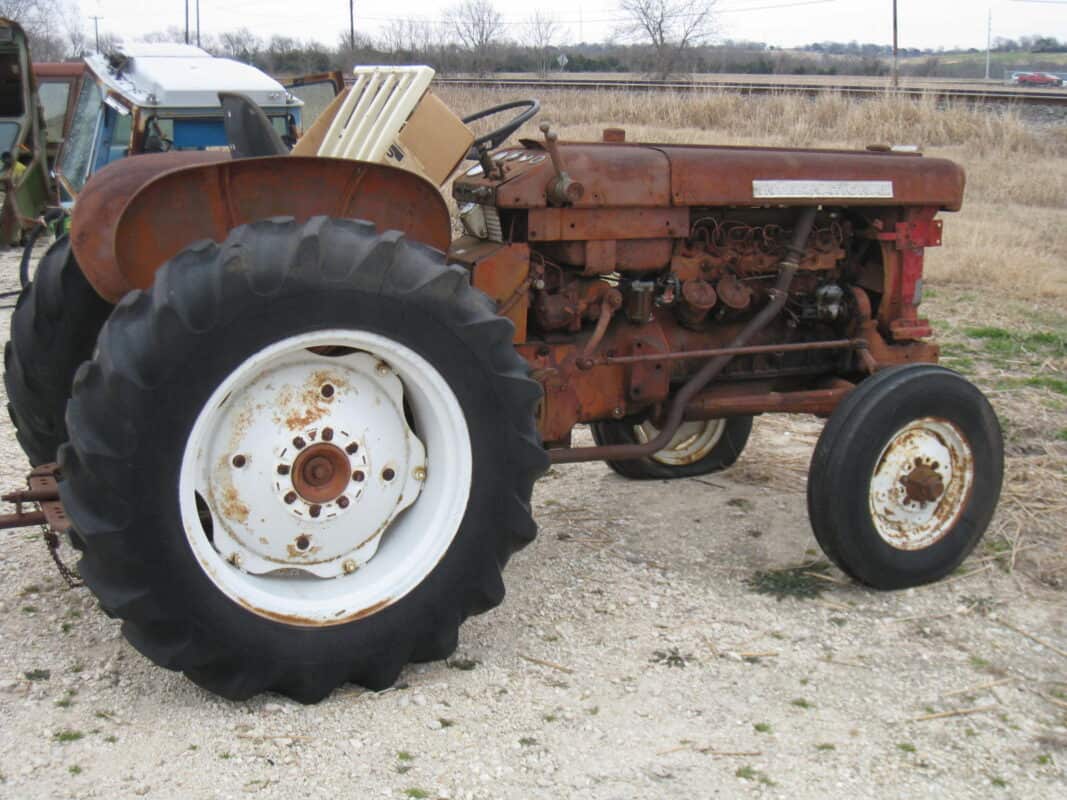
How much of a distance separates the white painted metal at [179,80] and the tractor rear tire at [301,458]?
652 cm

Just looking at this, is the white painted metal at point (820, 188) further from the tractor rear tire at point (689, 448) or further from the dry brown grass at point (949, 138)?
the dry brown grass at point (949, 138)

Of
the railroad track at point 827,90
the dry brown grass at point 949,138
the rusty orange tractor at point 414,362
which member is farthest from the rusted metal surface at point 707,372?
the railroad track at point 827,90

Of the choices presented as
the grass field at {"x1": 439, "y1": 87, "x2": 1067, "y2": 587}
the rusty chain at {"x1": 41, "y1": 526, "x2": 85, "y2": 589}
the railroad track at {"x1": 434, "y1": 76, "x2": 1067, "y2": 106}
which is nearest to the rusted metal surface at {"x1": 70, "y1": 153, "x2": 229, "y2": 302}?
the rusty chain at {"x1": 41, "y1": 526, "x2": 85, "y2": 589}

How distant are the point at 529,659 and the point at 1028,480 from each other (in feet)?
8.81

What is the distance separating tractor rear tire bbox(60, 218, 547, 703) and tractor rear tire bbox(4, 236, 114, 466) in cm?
96

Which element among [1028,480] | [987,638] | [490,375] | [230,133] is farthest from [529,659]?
[1028,480]

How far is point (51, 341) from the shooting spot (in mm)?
3775

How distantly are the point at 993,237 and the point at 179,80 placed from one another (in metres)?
7.54

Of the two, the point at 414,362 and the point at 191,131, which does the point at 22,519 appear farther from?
the point at 191,131

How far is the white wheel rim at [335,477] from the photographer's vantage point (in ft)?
9.95

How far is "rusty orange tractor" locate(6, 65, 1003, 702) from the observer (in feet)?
9.22

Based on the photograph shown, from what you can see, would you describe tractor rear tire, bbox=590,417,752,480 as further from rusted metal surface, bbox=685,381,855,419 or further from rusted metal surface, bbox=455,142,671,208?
rusted metal surface, bbox=455,142,671,208

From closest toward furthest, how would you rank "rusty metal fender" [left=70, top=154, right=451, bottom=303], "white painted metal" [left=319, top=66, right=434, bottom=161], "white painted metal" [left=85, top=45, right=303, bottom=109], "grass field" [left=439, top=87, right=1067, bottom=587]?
"rusty metal fender" [left=70, top=154, right=451, bottom=303]
"white painted metal" [left=319, top=66, right=434, bottom=161]
"grass field" [left=439, top=87, right=1067, bottom=587]
"white painted metal" [left=85, top=45, right=303, bottom=109]

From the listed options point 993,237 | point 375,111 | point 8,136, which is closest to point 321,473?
point 375,111
